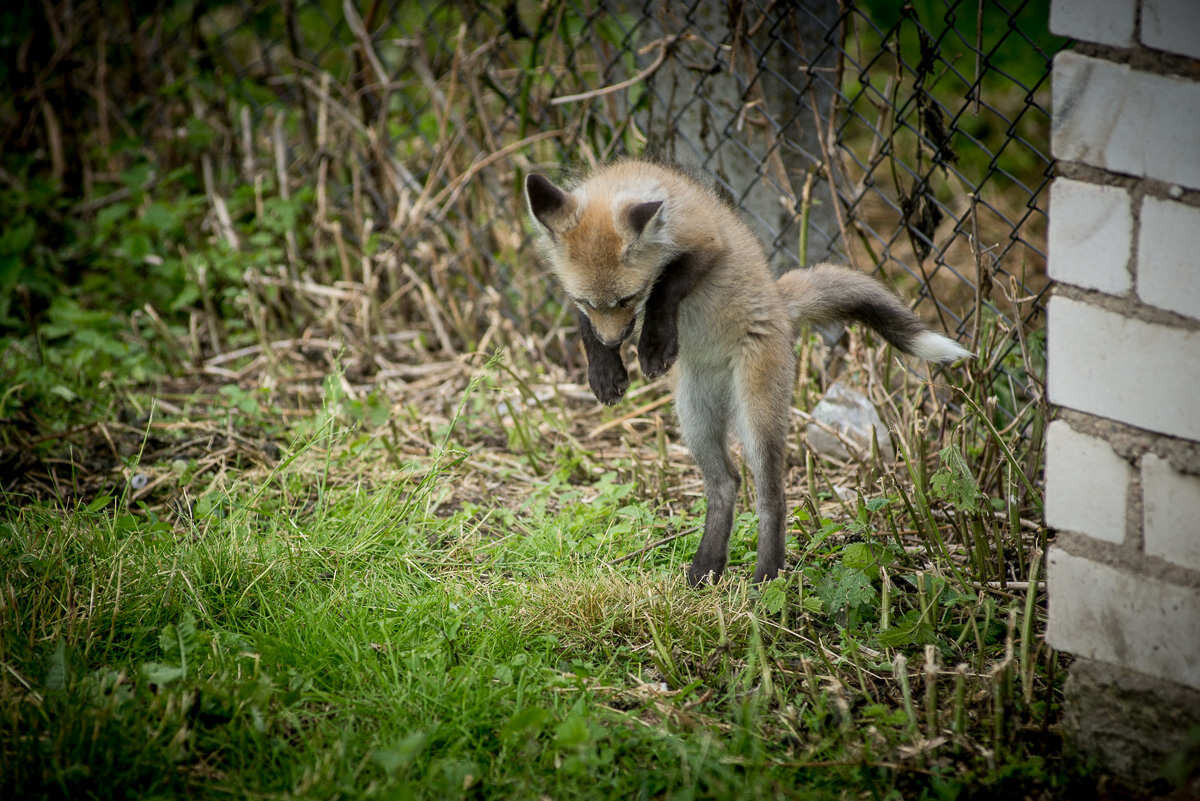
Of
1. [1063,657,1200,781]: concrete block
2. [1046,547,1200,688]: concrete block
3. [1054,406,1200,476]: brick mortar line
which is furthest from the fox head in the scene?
[1063,657,1200,781]: concrete block

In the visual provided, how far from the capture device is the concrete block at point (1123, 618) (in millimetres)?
2139

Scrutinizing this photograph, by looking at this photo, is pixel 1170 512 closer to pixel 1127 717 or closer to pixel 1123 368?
pixel 1123 368

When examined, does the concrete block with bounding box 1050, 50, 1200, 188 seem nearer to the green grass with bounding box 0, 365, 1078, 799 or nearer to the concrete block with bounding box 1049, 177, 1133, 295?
the concrete block with bounding box 1049, 177, 1133, 295

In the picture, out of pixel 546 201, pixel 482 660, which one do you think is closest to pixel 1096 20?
pixel 546 201

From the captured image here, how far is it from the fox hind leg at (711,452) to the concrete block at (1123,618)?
1.17 meters

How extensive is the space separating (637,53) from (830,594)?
96.2 inches

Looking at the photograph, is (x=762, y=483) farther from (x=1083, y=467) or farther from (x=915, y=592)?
(x=1083, y=467)

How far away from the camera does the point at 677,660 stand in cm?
285

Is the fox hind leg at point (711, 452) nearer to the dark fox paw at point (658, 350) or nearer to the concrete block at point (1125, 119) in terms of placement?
the dark fox paw at point (658, 350)

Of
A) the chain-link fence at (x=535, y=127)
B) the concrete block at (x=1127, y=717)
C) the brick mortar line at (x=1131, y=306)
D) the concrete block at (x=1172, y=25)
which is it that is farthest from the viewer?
the chain-link fence at (x=535, y=127)

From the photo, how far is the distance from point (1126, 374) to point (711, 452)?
1.52 meters

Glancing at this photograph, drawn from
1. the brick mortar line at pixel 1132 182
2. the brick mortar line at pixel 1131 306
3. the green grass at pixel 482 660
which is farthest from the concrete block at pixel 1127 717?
the brick mortar line at pixel 1132 182

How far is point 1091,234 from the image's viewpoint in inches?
84.7

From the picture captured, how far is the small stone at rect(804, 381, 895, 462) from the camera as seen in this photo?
3.96m
